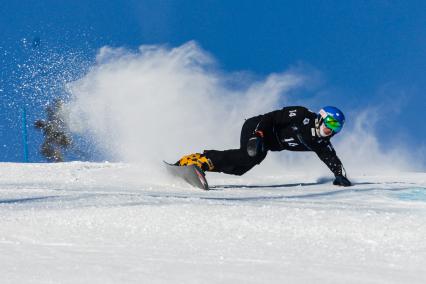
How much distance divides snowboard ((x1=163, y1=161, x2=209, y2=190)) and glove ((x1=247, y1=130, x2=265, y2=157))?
1.80 ft

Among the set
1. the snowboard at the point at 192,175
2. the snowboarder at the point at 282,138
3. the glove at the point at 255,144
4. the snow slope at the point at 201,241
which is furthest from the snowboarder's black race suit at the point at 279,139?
the snow slope at the point at 201,241

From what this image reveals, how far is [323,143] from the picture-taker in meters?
7.74

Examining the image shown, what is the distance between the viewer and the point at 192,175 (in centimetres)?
709

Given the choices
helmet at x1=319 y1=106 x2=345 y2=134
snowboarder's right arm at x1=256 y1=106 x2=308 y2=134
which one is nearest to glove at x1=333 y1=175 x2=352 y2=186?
helmet at x1=319 y1=106 x2=345 y2=134

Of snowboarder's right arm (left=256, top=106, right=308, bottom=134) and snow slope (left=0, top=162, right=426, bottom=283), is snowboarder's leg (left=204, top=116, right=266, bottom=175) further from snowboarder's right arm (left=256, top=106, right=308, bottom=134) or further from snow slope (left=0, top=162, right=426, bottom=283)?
snow slope (left=0, top=162, right=426, bottom=283)

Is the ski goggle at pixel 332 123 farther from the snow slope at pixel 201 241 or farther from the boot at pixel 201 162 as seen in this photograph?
the snow slope at pixel 201 241

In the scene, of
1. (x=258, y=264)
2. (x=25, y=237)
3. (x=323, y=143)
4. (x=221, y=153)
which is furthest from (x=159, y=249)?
(x=323, y=143)

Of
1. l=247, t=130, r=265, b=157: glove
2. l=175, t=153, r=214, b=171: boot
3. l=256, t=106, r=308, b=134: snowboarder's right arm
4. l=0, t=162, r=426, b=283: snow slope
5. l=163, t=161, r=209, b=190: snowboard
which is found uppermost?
l=256, t=106, r=308, b=134: snowboarder's right arm

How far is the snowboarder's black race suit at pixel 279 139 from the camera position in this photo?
7395mm

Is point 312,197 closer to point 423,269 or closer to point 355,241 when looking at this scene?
point 355,241

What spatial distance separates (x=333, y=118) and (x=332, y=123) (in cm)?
6

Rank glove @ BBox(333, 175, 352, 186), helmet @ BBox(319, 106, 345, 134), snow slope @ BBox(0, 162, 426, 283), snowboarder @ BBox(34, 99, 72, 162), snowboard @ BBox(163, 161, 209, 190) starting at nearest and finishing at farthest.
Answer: snow slope @ BBox(0, 162, 426, 283) → snowboard @ BBox(163, 161, 209, 190) → helmet @ BBox(319, 106, 345, 134) → glove @ BBox(333, 175, 352, 186) → snowboarder @ BBox(34, 99, 72, 162)

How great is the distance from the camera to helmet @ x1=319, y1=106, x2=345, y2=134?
24.0ft

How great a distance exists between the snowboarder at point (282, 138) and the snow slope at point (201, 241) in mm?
1911
